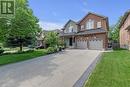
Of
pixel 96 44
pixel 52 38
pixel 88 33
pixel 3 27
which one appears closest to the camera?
pixel 3 27

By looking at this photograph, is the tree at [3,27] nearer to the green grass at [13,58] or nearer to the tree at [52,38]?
the green grass at [13,58]

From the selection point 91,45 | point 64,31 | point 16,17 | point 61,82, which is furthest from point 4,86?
point 64,31

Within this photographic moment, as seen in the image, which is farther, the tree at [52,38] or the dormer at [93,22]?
the dormer at [93,22]

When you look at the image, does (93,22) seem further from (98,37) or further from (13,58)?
(13,58)

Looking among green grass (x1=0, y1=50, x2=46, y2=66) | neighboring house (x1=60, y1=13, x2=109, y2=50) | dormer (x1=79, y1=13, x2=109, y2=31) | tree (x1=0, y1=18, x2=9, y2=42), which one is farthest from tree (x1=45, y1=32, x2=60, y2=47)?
green grass (x1=0, y1=50, x2=46, y2=66)

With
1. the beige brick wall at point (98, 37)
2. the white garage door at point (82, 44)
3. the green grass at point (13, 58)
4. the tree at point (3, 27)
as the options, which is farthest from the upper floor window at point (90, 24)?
the green grass at point (13, 58)

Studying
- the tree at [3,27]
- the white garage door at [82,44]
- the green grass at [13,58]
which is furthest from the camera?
the white garage door at [82,44]

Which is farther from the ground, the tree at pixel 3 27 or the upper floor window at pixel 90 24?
the upper floor window at pixel 90 24

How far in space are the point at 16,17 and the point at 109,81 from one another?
22.1 metres

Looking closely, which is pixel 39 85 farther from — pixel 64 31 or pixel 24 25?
pixel 64 31

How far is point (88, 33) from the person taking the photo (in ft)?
134

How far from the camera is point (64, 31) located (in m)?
49.6

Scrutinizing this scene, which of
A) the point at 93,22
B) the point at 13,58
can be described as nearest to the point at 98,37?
the point at 93,22

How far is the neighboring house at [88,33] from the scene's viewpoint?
3897 centimetres
